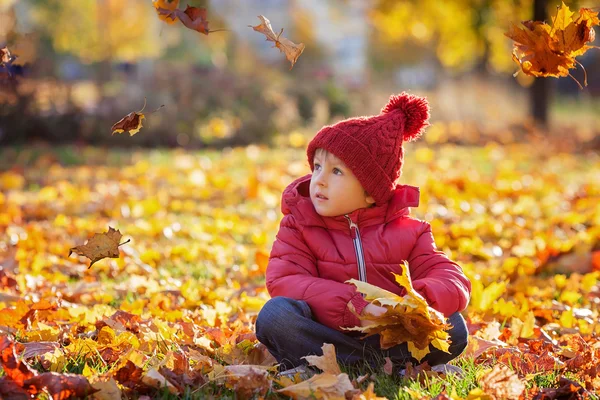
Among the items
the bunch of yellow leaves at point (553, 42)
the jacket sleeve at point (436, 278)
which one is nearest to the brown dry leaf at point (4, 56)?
the jacket sleeve at point (436, 278)

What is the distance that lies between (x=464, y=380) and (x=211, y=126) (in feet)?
35.7

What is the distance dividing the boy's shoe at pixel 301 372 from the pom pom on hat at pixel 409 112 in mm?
952

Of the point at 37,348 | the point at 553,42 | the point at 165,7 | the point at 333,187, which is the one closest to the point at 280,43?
the point at 165,7

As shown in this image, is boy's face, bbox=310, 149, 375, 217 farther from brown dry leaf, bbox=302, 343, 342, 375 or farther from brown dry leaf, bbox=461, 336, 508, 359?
brown dry leaf, bbox=461, 336, 508, 359

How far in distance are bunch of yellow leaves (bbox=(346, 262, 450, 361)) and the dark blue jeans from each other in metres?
0.14

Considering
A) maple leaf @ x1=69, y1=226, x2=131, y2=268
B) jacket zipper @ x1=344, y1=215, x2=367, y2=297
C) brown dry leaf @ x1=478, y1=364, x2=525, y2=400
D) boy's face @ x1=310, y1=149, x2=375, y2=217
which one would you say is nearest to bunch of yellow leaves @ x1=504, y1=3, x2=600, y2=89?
boy's face @ x1=310, y1=149, x2=375, y2=217

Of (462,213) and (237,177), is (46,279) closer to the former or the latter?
(462,213)

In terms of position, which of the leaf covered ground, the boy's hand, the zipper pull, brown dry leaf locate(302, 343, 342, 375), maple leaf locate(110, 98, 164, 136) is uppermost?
maple leaf locate(110, 98, 164, 136)

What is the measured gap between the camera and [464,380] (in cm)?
253

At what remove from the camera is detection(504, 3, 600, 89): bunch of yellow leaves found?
8.87 ft

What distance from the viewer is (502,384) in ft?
7.70

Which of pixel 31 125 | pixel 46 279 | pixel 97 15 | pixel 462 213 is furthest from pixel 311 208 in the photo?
pixel 97 15

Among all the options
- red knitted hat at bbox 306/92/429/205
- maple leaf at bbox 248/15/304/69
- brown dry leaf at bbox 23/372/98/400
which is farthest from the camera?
red knitted hat at bbox 306/92/429/205

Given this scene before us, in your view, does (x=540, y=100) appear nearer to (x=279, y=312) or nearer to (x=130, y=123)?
(x=279, y=312)
